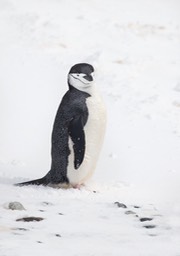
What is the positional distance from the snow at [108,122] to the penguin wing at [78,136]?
23 centimetres

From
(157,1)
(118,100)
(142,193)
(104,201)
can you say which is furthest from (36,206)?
(157,1)

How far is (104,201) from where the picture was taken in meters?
4.80

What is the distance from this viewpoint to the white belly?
520 cm

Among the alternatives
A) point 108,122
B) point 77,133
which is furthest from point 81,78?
point 108,122

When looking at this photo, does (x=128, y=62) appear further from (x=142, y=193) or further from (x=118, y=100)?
(x=142, y=193)

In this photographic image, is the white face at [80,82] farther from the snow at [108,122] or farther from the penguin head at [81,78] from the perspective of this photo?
the snow at [108,122]

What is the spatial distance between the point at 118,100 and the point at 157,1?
5.69 metres

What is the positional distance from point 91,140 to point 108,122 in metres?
1.96

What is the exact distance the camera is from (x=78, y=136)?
16.9 ft

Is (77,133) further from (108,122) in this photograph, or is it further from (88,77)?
(108,122)

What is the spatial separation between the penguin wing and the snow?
227 millimetres

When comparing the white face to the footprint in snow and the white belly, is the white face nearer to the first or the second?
the white belly

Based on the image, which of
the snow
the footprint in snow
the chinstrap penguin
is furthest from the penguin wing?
the footprint in snow

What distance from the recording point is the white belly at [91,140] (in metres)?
5.20
